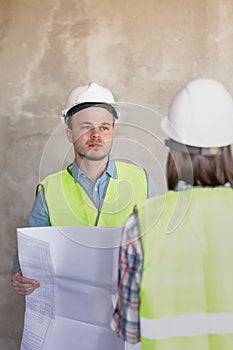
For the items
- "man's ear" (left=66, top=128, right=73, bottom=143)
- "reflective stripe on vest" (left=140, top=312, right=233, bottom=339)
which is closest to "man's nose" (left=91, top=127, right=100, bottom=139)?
"man's ear" (left=66, top=128, right=73, bottom=143)

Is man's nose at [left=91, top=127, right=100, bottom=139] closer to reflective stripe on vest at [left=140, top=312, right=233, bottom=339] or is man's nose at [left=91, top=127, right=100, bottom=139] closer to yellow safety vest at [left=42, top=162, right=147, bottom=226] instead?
yellow safety vest at [left=42, top=162, right=147, bottom=226]

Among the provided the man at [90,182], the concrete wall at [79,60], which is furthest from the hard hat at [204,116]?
the concrete wall at [79,60]

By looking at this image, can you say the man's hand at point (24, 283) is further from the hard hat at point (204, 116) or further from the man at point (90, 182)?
the hard hat at point (204, 116)

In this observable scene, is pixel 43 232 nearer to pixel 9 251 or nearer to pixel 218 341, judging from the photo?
pixel 218 341

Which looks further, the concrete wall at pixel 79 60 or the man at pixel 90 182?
the concrete wall at pixel 79 60

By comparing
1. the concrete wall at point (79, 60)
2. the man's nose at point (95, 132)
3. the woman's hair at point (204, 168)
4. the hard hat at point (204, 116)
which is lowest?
the woman's hair at point (204, 168)

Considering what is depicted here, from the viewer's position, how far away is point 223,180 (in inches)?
53.0

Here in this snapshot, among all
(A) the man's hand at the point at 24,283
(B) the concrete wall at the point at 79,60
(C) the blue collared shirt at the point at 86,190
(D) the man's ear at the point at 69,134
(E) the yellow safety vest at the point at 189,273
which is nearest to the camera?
(E) the yellow safety vest at the point at 189,273

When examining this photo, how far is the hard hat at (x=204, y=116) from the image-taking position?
52.0 inches

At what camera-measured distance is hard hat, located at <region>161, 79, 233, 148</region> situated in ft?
4.33

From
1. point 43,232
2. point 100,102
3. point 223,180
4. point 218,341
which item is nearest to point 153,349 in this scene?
point 218,341

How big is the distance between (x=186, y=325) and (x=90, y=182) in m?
0.78

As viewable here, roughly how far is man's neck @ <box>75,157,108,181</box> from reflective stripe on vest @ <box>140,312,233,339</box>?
0.78 metres

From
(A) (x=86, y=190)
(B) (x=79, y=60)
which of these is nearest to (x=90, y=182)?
(A) (x=86, y=190)
